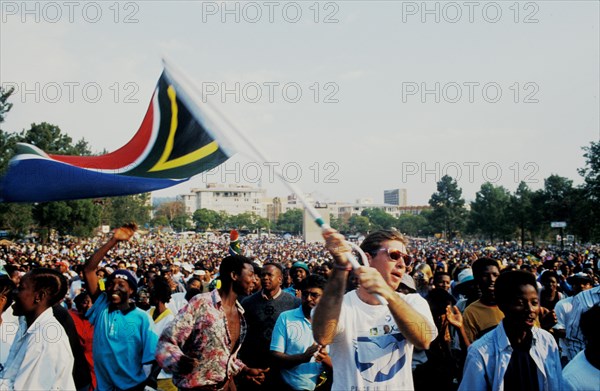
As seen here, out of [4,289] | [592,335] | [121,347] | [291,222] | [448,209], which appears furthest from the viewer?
[291,222]

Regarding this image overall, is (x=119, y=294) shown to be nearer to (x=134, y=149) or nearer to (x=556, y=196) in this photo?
(x=134, y=149)

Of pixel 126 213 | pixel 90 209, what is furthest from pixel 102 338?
pixel 126 213

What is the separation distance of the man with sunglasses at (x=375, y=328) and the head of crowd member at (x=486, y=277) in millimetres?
2337

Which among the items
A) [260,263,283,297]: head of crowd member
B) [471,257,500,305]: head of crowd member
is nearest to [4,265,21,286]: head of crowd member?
[260,263,283,297]: head of crowd member

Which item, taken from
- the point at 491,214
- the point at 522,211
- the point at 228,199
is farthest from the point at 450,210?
the point at 228,199

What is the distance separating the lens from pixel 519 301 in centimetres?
318

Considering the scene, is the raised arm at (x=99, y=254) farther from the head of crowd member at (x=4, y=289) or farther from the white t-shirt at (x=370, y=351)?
the white t-shirt at (x=370, y=351)

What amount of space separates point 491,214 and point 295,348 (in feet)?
231

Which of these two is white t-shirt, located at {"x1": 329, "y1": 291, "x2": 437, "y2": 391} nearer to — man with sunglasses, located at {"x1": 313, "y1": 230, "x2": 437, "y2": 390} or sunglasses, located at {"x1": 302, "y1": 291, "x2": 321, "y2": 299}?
man with sunglasses, located at {"x1": 313, "y1": 230, "x2": 437, "y2": 390}

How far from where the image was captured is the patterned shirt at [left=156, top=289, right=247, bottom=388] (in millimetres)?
Result: 3736

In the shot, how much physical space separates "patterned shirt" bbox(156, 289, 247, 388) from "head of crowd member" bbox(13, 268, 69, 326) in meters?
0.96

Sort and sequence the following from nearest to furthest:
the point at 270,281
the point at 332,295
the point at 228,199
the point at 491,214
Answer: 1. the point at 332,295
2. the point at 270,281
3. the point at 491,214
4. the point at 228,199

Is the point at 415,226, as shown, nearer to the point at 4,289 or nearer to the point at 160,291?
the point at 160,291

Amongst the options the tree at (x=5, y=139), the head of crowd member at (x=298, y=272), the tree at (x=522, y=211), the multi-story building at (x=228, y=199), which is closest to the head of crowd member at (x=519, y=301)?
the head of crowd member at (x=298, y=272)
